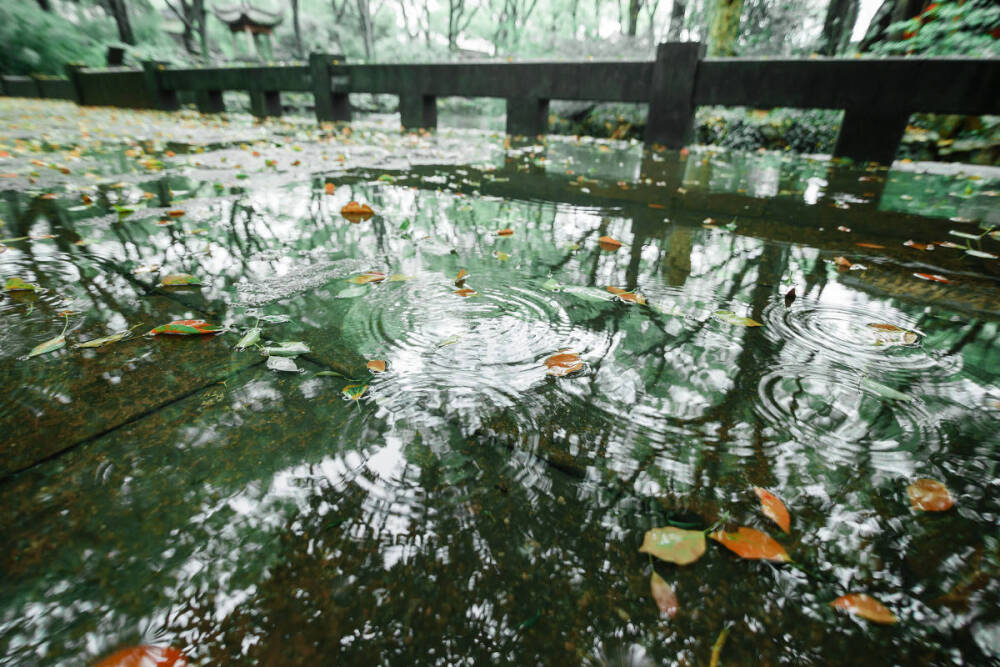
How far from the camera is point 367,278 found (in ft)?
5.98

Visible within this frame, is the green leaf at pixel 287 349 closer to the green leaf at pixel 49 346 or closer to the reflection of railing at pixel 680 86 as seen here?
the green leaf at pixel 49 346

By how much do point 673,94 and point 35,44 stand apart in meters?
26.4

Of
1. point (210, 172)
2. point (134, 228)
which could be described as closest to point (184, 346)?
point (134, 228)

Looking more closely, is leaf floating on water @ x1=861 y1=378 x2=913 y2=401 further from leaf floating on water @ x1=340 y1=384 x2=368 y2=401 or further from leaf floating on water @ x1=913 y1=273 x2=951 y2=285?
leaf floating on water @ x1=340 y1=384 x2=368 y2=401

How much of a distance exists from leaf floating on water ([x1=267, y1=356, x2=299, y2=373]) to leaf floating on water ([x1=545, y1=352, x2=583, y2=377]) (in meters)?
0.69

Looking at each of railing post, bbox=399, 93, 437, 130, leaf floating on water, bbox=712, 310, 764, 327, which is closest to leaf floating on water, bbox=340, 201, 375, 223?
leaf floating on water, bbox=712, 310, 764, 327

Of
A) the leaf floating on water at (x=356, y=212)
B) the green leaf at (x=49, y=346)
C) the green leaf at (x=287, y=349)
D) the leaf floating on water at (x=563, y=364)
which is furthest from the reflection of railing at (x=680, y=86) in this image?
the green leaf at (x=49, y=346)

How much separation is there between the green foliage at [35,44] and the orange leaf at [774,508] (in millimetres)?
28018

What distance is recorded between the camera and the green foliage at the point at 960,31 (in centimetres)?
556

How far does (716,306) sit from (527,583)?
1.29 metres

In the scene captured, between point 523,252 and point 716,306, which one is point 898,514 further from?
point 523,252

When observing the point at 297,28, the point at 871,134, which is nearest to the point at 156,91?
the point at 871,134

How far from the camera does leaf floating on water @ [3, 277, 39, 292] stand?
1645 millimetres

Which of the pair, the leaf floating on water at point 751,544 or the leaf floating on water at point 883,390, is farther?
the leaf floating on water at point 883,390
